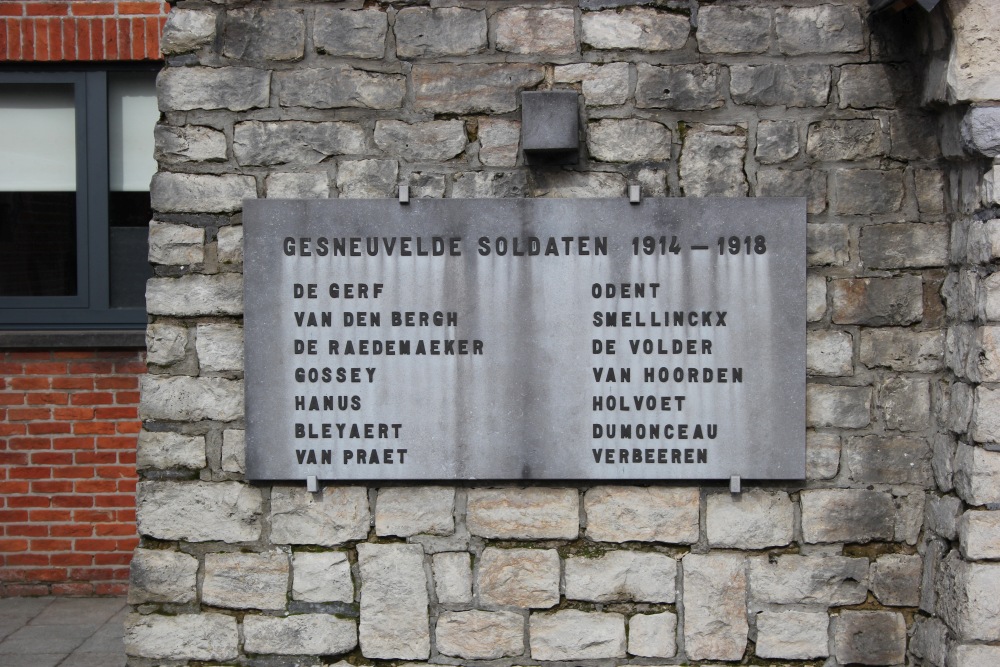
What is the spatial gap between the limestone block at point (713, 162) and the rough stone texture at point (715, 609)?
4.56 ft

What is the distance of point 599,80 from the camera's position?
149 inches

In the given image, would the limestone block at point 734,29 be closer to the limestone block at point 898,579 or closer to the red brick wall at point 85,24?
the limestone block at point 898,579

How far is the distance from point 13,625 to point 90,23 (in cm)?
331

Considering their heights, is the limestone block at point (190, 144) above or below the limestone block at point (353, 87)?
below

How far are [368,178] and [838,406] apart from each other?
6.46 feet

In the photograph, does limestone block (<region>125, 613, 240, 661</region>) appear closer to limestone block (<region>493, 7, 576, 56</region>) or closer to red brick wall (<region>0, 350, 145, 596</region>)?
red brick wall (<region>0, 350, 145, 596</region>)

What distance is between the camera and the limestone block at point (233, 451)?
3.83 metres

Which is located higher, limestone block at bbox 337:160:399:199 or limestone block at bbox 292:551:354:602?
limestone block at bbox 337:160:399:199

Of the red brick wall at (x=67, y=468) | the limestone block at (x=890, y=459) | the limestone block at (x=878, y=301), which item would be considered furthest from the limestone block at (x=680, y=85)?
the red brick wall at (x=67, y=468)

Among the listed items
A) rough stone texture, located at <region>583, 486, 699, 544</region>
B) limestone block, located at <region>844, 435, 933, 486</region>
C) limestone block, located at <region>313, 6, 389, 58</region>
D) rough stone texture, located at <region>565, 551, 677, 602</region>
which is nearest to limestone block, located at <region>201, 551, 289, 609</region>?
rough stone texture, located at <region>565, 551, 677, 602</region>

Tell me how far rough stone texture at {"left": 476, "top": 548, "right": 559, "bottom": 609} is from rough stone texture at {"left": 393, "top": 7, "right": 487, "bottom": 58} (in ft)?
6.22

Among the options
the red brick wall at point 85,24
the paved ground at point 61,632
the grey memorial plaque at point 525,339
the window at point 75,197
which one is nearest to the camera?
the grey memorial plaque at point 525,339

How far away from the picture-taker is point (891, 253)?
3766mm

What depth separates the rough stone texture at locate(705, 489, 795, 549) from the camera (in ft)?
12.4
